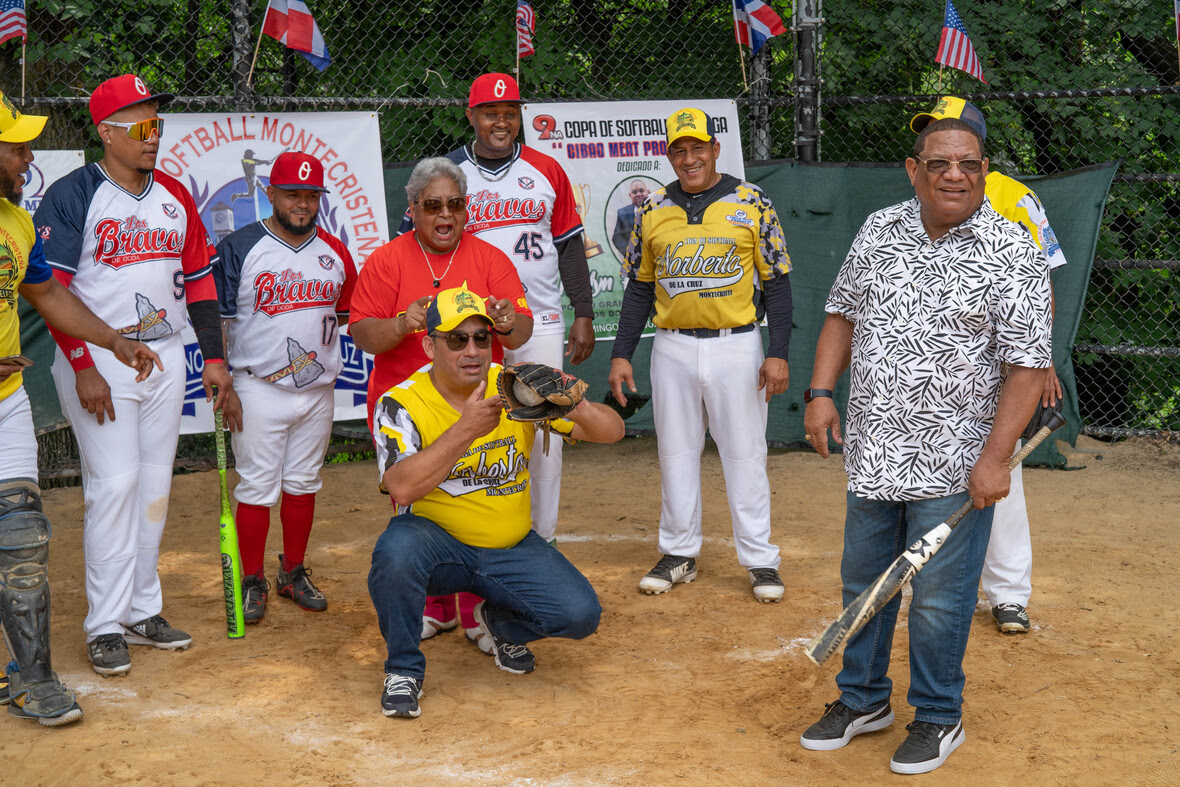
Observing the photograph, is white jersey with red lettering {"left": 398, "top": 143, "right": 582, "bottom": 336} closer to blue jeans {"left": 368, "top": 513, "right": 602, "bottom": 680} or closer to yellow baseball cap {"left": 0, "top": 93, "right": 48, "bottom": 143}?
blue jeans {"left": 368, "top": 513, "right": 602, "bottom": 680}

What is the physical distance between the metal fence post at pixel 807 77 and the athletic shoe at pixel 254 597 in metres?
4.83

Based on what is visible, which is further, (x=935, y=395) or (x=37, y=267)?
(x=37, y=267)

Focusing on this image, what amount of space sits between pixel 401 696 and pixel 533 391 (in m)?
1.16

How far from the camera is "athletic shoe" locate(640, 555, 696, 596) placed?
5.02 m

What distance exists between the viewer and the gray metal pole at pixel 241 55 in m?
6.62

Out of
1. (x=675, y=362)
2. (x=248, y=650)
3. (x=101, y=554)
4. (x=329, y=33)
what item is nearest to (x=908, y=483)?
(x=675, y=362)

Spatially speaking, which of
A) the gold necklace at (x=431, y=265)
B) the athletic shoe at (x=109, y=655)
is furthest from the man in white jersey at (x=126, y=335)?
the gold necklace at (x=431, y=265)

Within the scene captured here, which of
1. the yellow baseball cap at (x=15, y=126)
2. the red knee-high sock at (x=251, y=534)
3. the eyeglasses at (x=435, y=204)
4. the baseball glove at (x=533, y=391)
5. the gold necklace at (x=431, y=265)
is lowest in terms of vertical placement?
the red knee-high sock at (x=251, y=534)

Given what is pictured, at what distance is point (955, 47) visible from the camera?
6867 mm

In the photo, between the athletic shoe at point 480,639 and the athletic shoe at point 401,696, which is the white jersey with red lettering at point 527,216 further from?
the athletic shoe at point 401,696

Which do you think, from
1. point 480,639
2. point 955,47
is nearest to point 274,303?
point 480,639

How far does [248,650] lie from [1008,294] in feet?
10.5

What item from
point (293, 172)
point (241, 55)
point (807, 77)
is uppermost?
point (241, 55)

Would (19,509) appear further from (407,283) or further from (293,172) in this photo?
(293,172)
